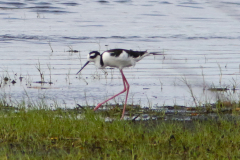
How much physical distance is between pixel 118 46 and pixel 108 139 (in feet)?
29.0

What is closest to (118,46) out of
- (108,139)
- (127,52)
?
(127,52)

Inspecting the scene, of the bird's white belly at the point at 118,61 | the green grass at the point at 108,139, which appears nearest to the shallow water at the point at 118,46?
the bird's white belly at the point at 118,61

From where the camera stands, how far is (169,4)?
91.7 feet

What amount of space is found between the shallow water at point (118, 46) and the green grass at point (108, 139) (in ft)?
2.61

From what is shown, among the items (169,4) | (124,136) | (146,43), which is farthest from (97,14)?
(124,136)

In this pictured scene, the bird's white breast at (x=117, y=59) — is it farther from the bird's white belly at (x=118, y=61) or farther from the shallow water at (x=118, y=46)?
the shallow water at (x=118, y=46)

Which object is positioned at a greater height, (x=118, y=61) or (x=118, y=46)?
(x=118, y=46)

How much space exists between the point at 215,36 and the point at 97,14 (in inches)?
299

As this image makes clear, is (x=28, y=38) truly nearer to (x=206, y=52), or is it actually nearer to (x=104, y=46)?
(x=104, y=46)

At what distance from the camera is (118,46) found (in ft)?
47.0

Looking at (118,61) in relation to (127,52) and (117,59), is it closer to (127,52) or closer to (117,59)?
(117,59)

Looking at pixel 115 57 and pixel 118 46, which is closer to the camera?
pixel 115 57

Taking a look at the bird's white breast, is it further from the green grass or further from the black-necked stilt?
the green grass

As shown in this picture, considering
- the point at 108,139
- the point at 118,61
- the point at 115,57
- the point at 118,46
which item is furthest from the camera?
the point at 118,46
